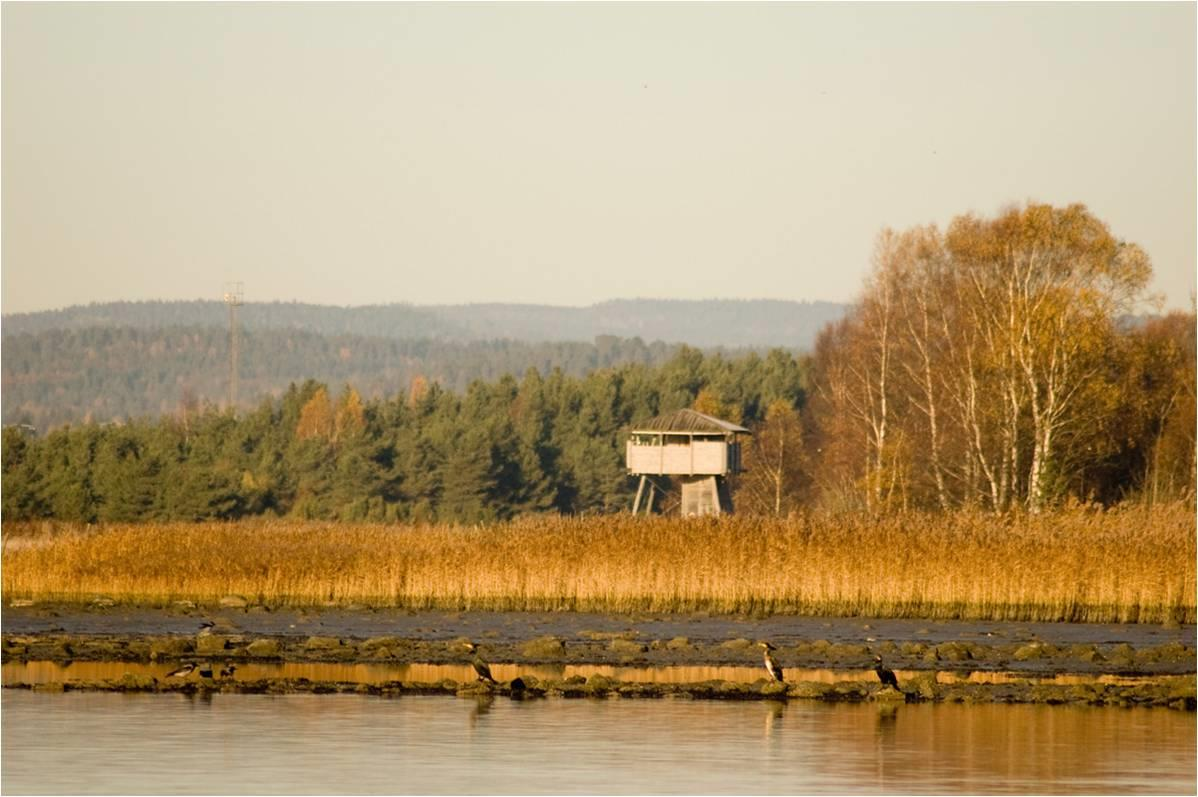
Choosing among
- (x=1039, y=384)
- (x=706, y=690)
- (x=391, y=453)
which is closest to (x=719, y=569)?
(x=706, y=690)

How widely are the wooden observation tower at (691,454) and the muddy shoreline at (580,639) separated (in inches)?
1610

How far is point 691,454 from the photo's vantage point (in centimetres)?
7950

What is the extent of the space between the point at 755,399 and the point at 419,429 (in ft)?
76.3

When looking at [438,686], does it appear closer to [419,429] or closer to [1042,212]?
[1042,212]

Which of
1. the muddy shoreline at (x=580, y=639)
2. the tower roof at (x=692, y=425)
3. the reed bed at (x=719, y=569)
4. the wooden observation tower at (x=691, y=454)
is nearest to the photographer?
the muddy shoreline at (x=580, y=639)

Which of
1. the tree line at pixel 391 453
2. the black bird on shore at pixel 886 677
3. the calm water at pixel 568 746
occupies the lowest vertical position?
the calm water at pixel 568 746

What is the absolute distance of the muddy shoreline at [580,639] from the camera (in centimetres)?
3027

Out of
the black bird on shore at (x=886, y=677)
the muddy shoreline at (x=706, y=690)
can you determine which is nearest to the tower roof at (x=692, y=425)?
the muddy shoreline at (x=706, y=690)

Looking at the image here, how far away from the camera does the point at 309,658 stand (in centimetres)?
3011

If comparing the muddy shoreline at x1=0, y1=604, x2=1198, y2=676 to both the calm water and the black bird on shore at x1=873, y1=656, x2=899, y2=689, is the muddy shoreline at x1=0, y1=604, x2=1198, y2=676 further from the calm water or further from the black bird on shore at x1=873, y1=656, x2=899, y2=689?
the calm water

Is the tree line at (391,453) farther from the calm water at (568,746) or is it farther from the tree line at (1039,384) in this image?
the calm water at (568,746)

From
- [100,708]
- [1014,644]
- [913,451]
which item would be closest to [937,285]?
[913,451]

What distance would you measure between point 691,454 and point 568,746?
5779 cm

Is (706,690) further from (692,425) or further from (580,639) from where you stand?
(692,425)
